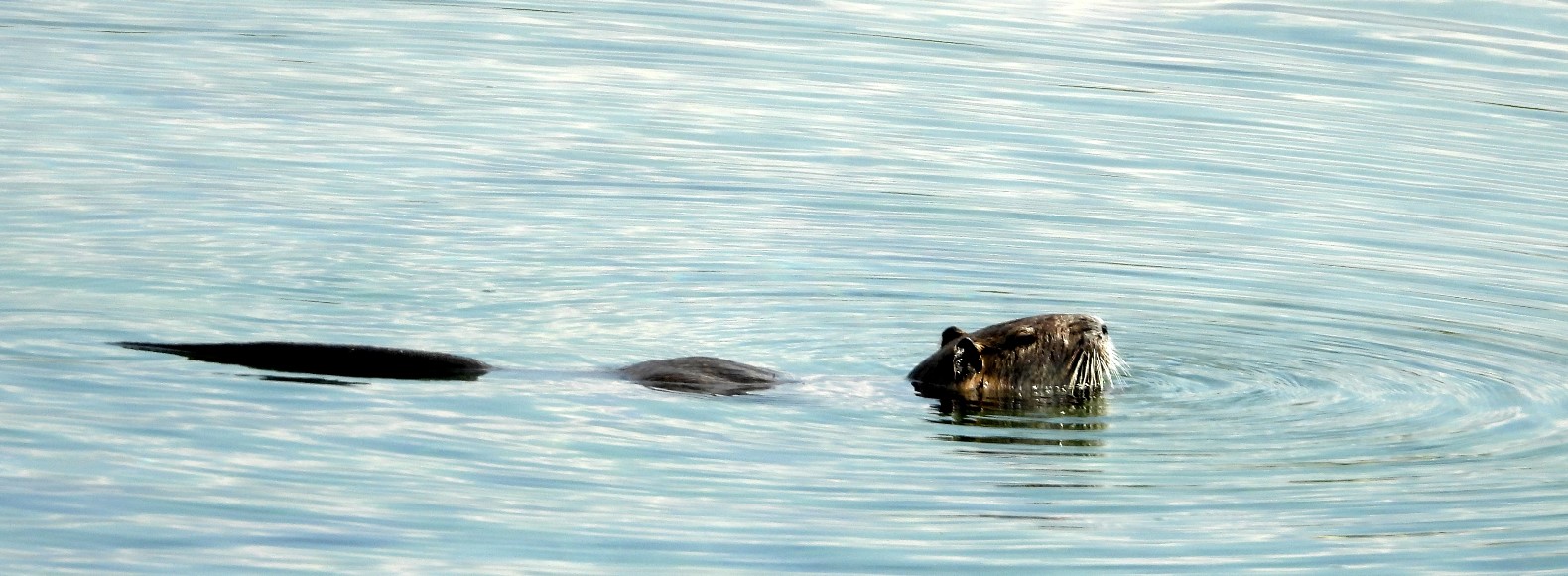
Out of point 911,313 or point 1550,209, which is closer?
point 911,313

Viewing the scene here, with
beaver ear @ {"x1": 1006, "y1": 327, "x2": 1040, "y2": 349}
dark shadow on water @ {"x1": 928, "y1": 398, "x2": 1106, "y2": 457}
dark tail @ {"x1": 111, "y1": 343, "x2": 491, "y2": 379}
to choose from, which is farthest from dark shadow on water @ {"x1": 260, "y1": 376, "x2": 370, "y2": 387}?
beaver ear @ {"x1": 1006, "y1": 327, "x2": 1040, "y2": 349}

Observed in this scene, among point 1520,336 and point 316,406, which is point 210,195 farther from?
point 1520,336

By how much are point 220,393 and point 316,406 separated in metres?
0.43

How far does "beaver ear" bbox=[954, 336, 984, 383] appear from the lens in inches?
393

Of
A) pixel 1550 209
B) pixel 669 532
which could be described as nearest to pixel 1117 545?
pixel 669 532

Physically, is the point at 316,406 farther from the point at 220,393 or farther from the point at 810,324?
the point at 810,324

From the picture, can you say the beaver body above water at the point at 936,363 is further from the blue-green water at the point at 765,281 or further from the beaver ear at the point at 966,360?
the blue-green water at the point at 765,281

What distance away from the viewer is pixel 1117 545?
7730 millimetres

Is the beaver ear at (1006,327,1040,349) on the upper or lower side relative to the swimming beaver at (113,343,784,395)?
upper

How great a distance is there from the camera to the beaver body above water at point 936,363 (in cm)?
958

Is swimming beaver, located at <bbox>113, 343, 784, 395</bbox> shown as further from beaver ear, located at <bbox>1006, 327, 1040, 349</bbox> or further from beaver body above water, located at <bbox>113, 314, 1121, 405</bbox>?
beaver ear, located at <bbox>1006, 327, 1040, 349</bbox>

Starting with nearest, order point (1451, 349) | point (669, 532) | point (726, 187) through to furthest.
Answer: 1. point (669, 532)
2. point (1451, 349)
3. point (726, 187)

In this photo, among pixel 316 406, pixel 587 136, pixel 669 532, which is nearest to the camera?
pixel 669 532

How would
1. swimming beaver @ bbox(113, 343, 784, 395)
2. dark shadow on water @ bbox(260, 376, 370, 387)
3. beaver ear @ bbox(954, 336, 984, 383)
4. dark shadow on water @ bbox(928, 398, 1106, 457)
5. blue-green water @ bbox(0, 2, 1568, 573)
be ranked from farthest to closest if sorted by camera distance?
beaver ear @ bbox(954, 336, 984, 383)
swimming beaver @ bbox(113, 343, 784, 395)
dark shadow on water @ bbox(260, 376, 370, 387)
dark shadow on water @ bbox(928, 398, 1106, 457)
blue-green water @ bbox(0, 2, 1568, 573)
